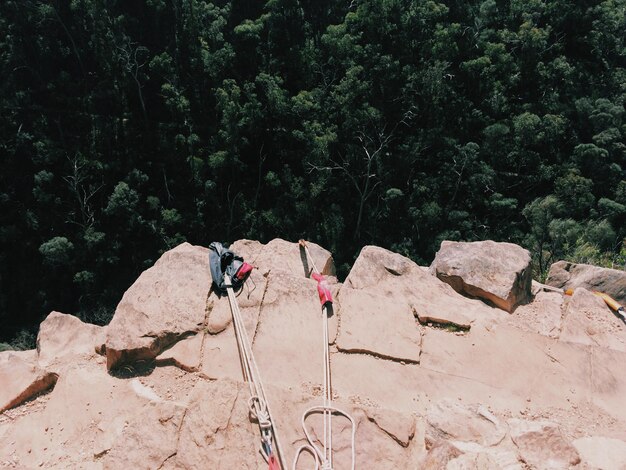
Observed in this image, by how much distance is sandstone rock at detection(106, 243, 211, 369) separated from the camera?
3.99 metres

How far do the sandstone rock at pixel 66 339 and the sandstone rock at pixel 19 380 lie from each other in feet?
1.09

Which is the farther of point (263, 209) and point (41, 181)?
point (263, 209)

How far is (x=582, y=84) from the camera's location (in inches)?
958

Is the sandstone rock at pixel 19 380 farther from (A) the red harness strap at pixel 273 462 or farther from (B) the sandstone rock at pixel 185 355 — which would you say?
(A) the red harness strap at pixel 273 462

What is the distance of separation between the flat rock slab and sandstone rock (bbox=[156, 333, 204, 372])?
113 cm

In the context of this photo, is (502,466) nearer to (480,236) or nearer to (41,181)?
(480,236)

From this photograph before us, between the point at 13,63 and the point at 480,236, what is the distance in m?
20.6

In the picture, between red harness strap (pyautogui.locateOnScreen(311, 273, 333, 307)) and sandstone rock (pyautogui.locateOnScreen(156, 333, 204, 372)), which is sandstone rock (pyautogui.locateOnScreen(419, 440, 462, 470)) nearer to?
red harness strap (pyautogui.locateOnScreen(311, 273, 333, 307))

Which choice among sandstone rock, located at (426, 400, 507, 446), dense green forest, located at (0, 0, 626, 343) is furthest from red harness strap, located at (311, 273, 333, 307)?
dense green forest, located at (0, 0, 626, 343)

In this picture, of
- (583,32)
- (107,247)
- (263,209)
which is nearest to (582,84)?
(583,32)

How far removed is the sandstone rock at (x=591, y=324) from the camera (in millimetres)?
4375

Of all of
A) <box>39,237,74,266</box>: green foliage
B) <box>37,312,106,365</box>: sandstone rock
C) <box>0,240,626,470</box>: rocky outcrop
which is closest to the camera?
<box>0,240,626,470</box>: rocky outcrop

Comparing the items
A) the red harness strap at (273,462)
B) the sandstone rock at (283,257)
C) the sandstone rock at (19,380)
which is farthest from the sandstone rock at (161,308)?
the red harness strap at (273,462)

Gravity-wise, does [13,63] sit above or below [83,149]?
above
